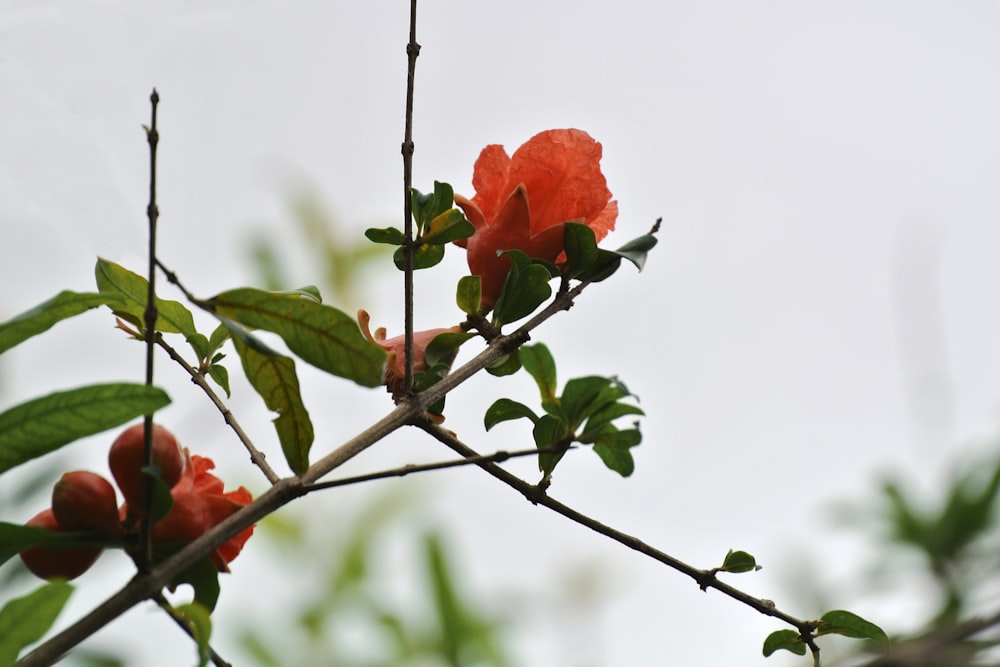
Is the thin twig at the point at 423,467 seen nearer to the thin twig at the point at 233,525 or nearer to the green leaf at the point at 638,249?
the thin twig at the point at 233,525

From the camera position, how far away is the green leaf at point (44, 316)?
1.48 feet

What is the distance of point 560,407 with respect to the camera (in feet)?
1.68

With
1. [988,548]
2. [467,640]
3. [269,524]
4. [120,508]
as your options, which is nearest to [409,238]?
[120,508]

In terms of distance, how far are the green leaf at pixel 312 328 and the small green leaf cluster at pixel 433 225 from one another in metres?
0.10

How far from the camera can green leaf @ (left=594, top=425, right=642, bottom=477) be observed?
502 mm

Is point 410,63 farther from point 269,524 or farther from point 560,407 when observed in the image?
point 269,524

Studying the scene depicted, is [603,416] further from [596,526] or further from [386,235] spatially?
[386,235]

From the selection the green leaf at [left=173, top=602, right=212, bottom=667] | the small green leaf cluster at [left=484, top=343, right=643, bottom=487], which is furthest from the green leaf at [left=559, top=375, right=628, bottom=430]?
the green leaf at [left=173, top=602, right=212, bottom=667]

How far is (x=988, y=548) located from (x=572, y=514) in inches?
35.7

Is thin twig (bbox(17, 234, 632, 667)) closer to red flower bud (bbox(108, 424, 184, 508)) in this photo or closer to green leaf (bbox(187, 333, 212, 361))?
red flower bud (bbox(108, 424, 184, 508))

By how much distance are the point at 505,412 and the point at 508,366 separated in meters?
0.05

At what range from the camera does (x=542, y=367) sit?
53 centimetres

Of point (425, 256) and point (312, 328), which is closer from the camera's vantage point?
point (312, 328)

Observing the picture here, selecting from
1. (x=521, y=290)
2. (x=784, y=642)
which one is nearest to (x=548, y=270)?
(x=521, y=290)
